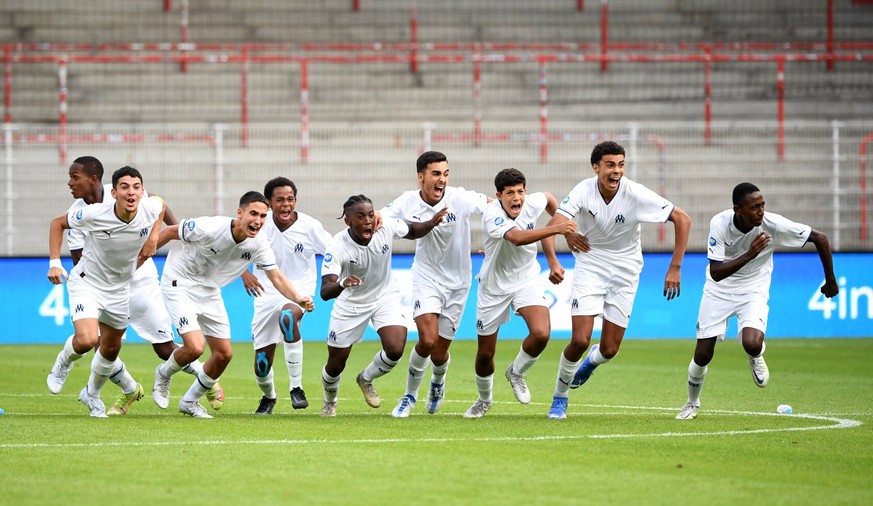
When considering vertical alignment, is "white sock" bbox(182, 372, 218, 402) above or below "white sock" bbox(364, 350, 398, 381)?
below

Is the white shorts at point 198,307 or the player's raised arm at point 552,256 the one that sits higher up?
the player's raised arm at point 552,256

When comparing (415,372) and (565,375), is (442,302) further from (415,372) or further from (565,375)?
(565,375)

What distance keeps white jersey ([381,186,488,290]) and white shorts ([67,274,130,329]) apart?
2390 millimetres

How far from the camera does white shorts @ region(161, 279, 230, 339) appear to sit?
40.8 feet

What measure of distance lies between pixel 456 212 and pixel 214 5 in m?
19.2

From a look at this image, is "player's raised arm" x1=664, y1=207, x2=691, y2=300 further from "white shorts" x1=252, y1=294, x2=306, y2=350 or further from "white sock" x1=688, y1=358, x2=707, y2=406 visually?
"white shorts" x1=252, y1=294, x2=306, y2=350

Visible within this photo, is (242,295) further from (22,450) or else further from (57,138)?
(22,450)

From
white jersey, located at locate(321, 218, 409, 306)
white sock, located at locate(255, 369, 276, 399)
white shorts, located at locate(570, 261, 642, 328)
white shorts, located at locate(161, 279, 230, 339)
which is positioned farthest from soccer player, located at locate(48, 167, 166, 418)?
white shorts, located at locate(570, 261, 642, 328)

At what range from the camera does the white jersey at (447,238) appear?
12523 millimetres

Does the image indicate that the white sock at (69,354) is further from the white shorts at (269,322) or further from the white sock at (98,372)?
the white shorts at (269,322)

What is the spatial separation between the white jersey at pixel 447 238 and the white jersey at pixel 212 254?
3.71 feet

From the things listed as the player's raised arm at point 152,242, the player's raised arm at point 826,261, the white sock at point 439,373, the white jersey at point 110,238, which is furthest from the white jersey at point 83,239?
the player's raised arm at point 826,261

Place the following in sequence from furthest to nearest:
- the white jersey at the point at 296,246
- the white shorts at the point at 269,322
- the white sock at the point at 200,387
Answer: the white jersey at the point at 296,246
the white shorts at the point at 269,322
the white sock at the point at 200,387

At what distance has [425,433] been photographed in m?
10.8
